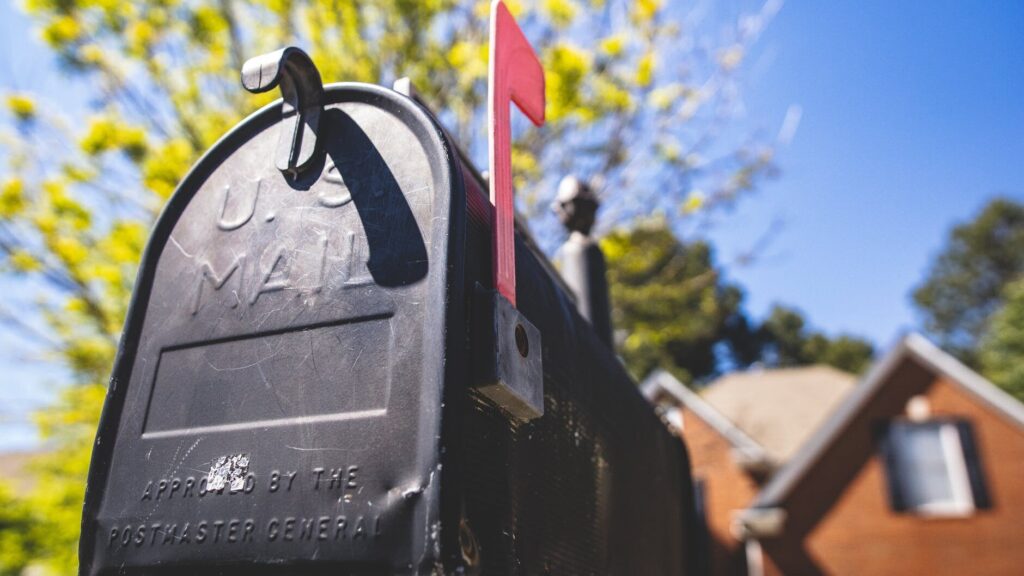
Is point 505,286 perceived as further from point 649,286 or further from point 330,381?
point 649,286

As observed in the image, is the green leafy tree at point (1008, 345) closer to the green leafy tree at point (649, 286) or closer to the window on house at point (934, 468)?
the window on house at point (934, 468)

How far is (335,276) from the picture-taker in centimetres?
139

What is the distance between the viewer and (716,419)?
675 inches

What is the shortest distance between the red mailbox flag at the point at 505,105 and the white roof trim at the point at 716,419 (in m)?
14.3

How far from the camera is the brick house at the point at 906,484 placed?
428 inches

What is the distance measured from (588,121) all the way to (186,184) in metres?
6.09

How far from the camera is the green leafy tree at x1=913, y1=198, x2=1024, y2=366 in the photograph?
1711 inches

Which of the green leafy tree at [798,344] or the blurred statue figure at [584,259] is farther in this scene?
the green leafy tree at [798,344]

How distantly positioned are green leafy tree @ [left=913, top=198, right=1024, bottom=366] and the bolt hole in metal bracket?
50004 mm

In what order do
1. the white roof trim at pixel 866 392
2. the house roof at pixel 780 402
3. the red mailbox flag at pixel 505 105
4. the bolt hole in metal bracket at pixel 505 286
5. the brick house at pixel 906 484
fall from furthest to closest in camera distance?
the house roof at pixel 780 402, the white roof trim at pixel 866 392, the brick house at pixel 906 484, the red mailbox flag at pixel 505 105, the bolt hole in metal bracket at pixel 505 286

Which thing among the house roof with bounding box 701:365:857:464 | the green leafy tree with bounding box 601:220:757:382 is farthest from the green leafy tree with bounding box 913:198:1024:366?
the green leafy tree with bounding box 601:220:757:382

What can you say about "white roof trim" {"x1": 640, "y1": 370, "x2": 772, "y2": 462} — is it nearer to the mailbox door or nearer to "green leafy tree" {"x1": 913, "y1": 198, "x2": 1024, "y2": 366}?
the mailbox door

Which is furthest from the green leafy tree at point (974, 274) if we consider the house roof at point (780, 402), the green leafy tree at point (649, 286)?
the green leafy tree at point (649, 286)

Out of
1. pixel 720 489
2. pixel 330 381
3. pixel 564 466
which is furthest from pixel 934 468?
pixel 330 381
